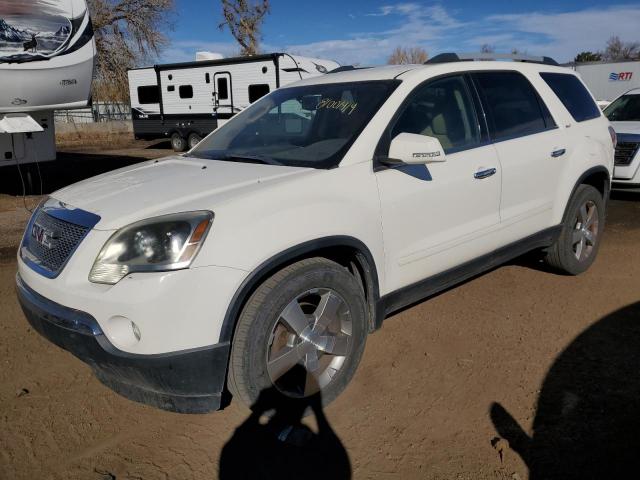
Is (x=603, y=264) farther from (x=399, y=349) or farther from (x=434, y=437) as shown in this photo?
(x=434, y=437)

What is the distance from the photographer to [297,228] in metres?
2.64

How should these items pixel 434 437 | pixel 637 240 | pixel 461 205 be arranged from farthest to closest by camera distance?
pixel 637 240 < pixel 461 205 < pixel 434 437

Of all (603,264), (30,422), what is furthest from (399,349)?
(603,264)

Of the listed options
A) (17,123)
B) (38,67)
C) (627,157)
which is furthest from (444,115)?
(17,123)

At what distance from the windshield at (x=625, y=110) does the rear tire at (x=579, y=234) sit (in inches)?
210

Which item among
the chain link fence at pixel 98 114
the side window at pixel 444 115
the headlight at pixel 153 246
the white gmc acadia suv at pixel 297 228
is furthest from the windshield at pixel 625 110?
the chain link fence at pixel 98 114

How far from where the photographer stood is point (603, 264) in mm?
5309

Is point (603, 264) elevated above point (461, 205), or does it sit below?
below

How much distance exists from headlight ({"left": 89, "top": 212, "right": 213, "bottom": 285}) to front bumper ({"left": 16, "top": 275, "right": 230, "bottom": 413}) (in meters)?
0.26

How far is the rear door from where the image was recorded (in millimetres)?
3807

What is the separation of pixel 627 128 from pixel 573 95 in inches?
181

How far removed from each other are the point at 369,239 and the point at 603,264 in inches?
136

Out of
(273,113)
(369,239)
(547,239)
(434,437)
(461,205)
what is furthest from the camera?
(547,239)

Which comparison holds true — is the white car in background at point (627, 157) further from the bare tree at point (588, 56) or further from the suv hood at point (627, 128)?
the bare tree at point (588, 56)
